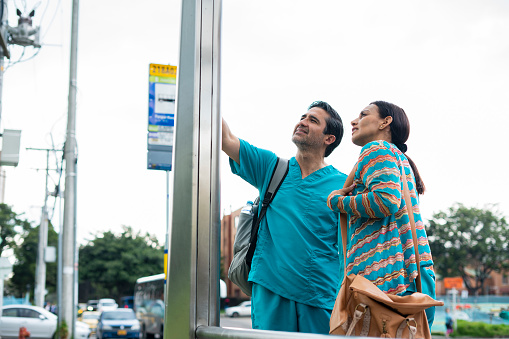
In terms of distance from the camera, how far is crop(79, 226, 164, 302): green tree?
53.2 m

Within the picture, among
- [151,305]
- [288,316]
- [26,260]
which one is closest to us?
[288,316]

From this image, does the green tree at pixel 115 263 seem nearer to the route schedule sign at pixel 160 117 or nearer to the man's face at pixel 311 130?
the route schedule sign at pixel 160 117

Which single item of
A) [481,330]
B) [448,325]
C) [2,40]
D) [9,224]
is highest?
[2,40]

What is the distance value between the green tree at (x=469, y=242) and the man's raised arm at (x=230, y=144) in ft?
134

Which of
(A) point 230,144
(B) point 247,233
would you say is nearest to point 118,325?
(B) point 247,233

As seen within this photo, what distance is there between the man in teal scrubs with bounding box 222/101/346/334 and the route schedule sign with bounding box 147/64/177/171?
497 cm

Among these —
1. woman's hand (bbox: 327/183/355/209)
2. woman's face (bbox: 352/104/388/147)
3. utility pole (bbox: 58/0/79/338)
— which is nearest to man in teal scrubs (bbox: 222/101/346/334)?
woman's hand (bbox: 327/183/355/209)

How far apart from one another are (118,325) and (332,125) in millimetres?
19302

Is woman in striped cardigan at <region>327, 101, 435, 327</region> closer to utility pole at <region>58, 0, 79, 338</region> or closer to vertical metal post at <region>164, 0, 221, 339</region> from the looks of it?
vertical metal post at <region>164, 0, 221, 339</region>

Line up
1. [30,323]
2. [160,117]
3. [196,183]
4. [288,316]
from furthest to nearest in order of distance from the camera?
[30,323] < [160,117] < [288,316] < [196,183]

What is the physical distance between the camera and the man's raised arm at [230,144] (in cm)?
270

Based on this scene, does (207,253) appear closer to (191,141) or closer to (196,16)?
(191,141)

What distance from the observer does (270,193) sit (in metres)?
2.72

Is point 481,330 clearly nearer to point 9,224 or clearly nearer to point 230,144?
point 230,144
